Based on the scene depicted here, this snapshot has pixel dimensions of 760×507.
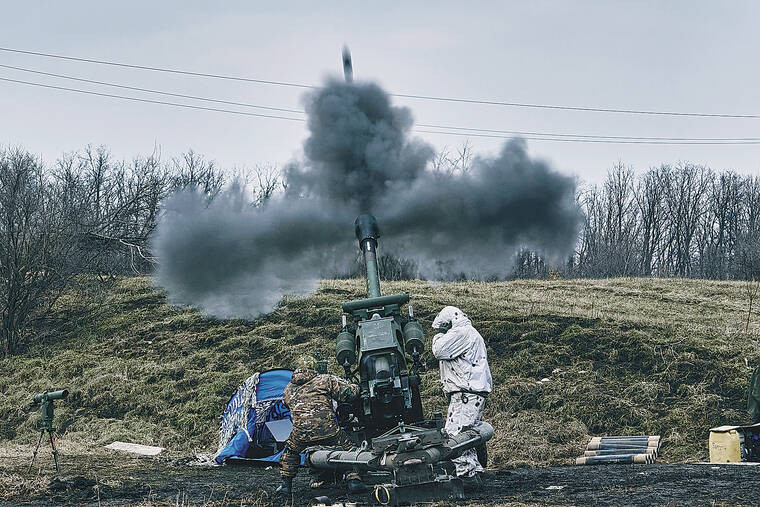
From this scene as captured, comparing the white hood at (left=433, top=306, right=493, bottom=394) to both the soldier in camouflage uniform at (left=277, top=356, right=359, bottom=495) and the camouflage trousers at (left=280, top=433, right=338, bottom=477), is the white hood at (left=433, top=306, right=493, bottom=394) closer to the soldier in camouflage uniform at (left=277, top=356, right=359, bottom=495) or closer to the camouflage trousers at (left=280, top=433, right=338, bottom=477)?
the soldier in camouflage uniform at (left=277, top=356, right=359, bottom=495)

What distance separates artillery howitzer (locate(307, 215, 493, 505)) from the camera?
33.6ft

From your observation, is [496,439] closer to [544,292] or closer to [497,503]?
[497,503]

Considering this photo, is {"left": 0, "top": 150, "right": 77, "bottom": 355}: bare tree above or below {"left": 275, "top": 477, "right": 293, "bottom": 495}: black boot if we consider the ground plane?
above

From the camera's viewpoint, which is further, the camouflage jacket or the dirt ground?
the camouflage jacket

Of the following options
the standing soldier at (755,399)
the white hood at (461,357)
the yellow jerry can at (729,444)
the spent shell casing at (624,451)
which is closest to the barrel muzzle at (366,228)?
Result: the white hood at (461,357)

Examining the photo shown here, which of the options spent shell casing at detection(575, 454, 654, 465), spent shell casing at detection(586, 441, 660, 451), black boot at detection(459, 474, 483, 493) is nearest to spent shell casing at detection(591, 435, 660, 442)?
spent shell casing at detection(586, 441, 660, 451)

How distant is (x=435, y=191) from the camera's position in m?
15.1

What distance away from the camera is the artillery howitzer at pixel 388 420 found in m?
10.2

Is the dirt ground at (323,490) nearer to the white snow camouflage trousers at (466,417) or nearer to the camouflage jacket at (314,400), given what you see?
the white snow camouflage trousers at (466,417)

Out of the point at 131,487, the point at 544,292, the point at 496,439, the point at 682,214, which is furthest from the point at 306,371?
the point at 682,214

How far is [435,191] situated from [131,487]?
7108 mm

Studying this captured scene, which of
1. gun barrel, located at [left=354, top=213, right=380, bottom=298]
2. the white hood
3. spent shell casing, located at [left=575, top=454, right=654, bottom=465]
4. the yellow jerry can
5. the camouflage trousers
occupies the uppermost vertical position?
gun barrel, located at [left=354, top=213, right=380, bottom=298]

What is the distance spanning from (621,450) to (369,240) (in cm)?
558

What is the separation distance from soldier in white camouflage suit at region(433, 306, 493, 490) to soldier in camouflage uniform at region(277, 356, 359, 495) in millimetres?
1340
